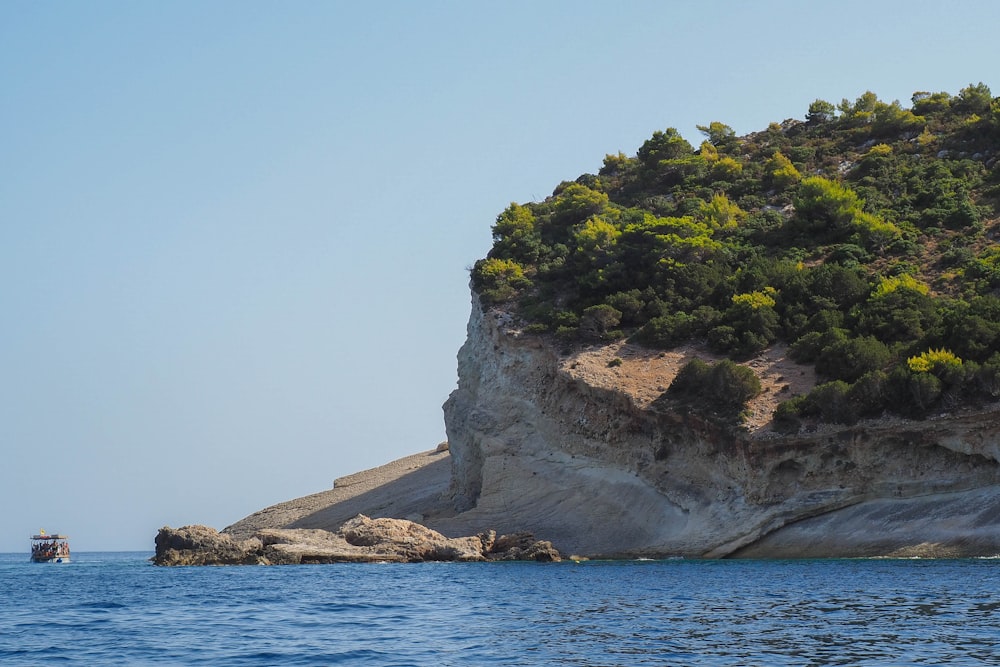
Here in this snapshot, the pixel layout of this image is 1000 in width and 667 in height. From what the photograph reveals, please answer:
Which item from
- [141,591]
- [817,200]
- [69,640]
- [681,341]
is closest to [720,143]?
[817,200]

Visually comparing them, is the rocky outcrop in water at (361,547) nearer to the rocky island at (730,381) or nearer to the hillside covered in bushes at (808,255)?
the rocky island at (730,381)

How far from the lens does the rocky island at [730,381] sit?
3503 cm

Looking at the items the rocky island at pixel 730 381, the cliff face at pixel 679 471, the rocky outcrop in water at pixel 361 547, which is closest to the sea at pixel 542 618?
the cliff face at pixel 679 471

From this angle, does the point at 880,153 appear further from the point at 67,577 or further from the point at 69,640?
the point at 69,640

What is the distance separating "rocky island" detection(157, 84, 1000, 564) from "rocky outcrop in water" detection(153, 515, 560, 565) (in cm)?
10

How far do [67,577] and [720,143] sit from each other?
46378 millimetres

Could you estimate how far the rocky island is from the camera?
115ft

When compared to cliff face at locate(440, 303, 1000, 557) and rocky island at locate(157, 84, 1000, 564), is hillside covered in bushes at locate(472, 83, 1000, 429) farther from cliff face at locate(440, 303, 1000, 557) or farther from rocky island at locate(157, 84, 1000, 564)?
cliff face at locate(440, 303, 1000, 557)

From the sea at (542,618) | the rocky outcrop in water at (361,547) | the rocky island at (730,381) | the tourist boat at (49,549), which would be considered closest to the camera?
the sea at (542,618)

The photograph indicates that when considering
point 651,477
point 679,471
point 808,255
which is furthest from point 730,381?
point 808,255

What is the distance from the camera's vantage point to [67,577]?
41.6 m

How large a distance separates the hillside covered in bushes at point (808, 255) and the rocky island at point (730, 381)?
0.12m

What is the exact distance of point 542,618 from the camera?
66.5 ft

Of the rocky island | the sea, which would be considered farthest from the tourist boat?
the sea
